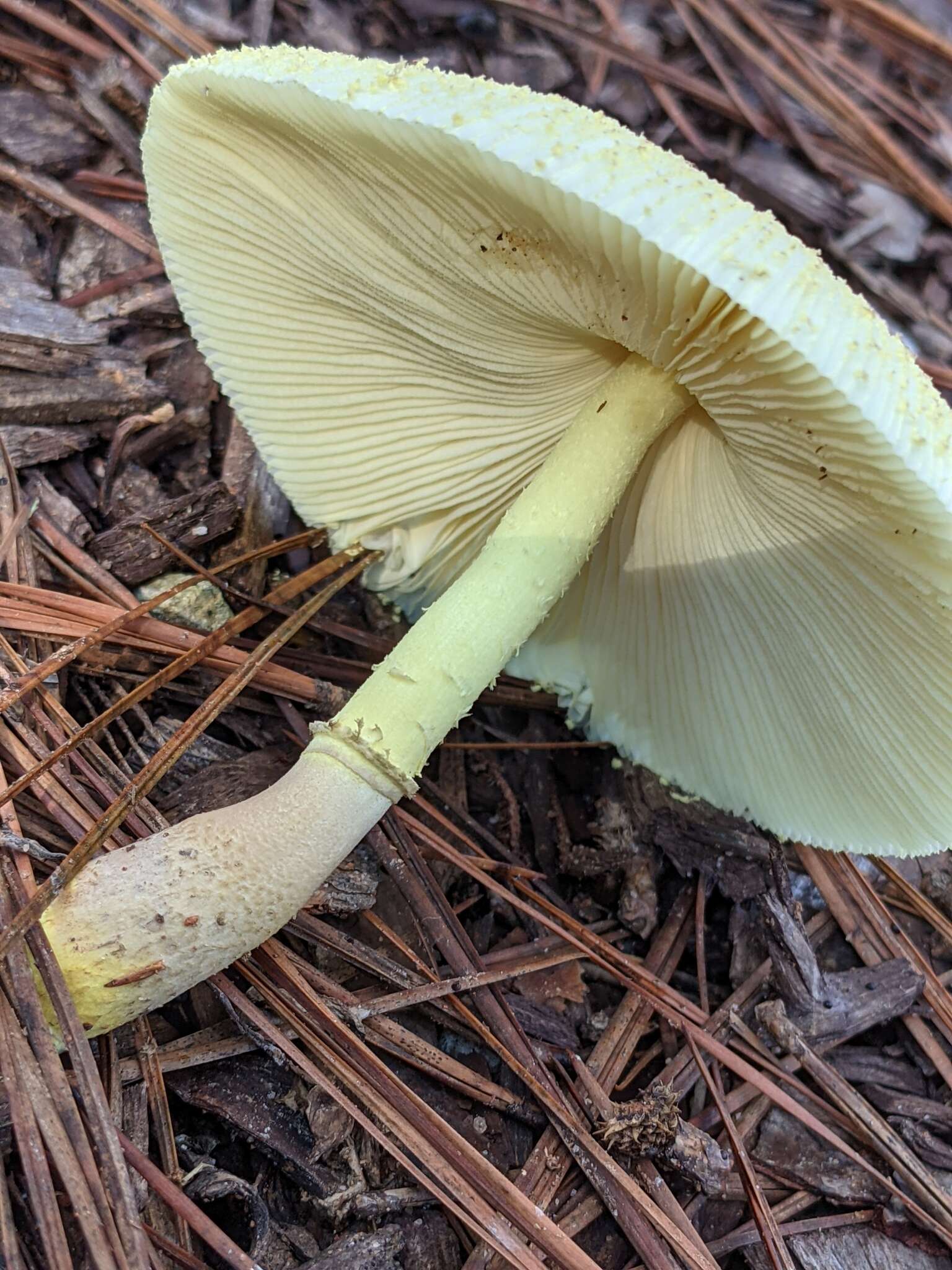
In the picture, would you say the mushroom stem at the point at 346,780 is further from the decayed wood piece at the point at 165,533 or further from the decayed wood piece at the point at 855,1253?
the decayed wood piece at the point at 855,1253

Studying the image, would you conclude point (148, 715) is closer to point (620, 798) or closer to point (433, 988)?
point (433, 988)

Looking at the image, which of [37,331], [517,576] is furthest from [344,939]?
[37,331]

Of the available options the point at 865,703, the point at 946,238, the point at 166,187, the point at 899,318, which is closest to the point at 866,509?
the point at 865,703

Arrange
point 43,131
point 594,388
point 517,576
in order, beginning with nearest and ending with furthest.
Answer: point 517,576
point 594,388
point 43,131

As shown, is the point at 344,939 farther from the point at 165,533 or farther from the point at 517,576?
the point at 165,533

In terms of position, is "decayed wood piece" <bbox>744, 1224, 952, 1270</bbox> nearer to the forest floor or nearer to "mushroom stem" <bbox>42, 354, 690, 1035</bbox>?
the forest floor

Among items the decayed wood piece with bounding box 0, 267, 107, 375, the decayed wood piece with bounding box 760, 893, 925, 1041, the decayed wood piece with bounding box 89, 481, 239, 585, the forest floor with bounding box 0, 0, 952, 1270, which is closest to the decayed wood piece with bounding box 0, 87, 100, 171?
the forest floor with bounding box 0, 0, 952, 1270
